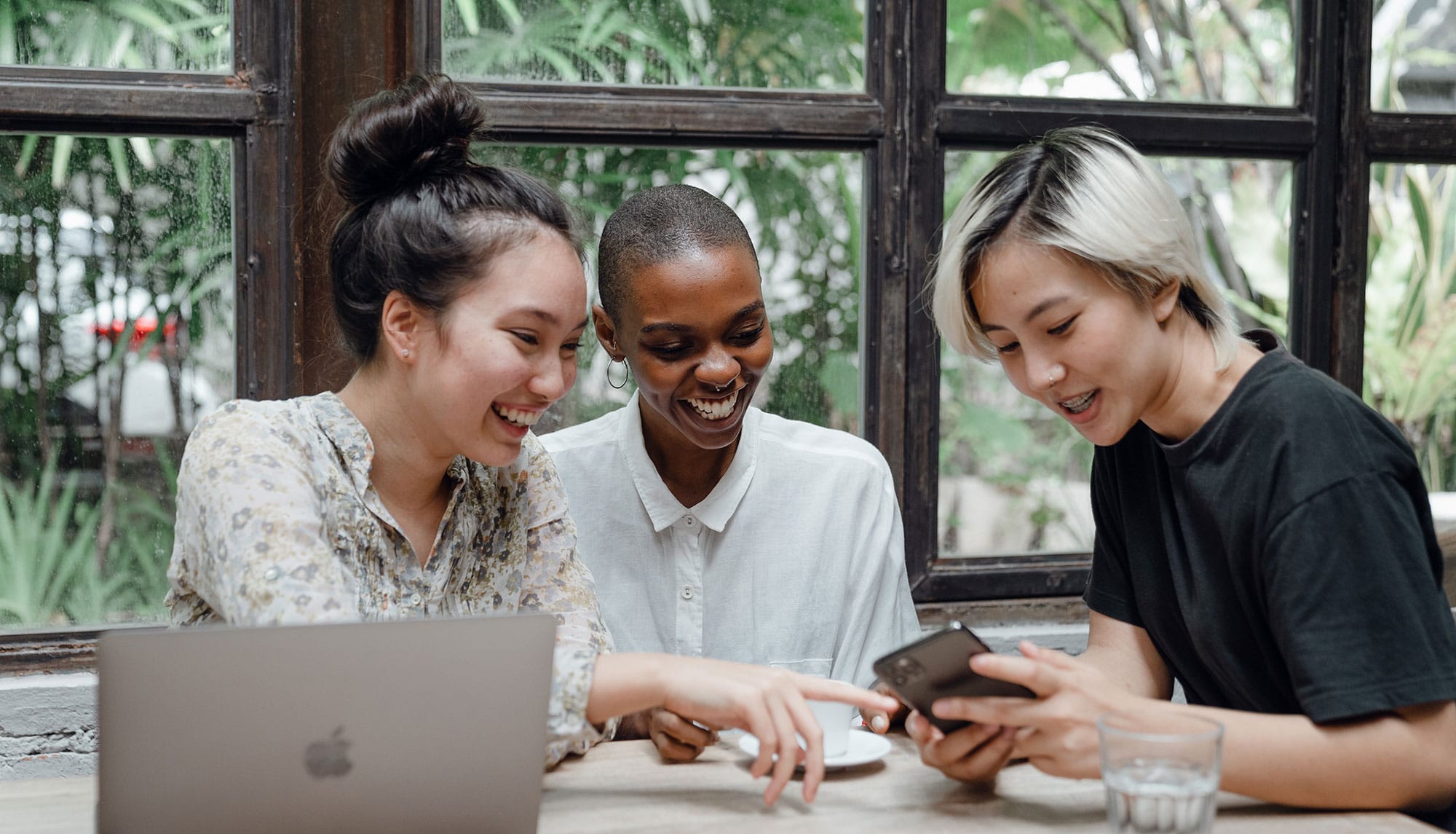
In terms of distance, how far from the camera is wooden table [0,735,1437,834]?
1.10m

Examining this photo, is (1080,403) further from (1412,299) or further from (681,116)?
(1412,299)

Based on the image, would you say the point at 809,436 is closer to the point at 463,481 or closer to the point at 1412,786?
the point at 463,481

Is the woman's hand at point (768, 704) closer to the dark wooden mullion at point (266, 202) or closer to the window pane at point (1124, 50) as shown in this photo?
the dark wooden mullion at point (266, 202)

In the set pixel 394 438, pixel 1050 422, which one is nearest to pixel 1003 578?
pixel 1050 422

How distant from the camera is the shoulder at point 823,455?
1943 mm

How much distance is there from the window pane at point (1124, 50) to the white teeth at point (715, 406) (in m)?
0.95

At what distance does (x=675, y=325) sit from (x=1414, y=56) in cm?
181

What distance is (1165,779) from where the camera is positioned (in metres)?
0.98

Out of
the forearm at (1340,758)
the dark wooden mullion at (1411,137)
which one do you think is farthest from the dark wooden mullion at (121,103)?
the dark wooden mullion at (1411,137)

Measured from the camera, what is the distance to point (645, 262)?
1.76m

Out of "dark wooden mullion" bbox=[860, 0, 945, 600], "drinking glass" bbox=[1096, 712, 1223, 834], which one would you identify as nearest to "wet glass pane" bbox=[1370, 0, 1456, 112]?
"dark wooden mullion" bbox=[860, 0, 945, 600]

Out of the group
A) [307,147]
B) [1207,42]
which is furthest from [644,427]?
[1207,42]

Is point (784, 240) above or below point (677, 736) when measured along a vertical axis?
above

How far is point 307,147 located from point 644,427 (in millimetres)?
790
